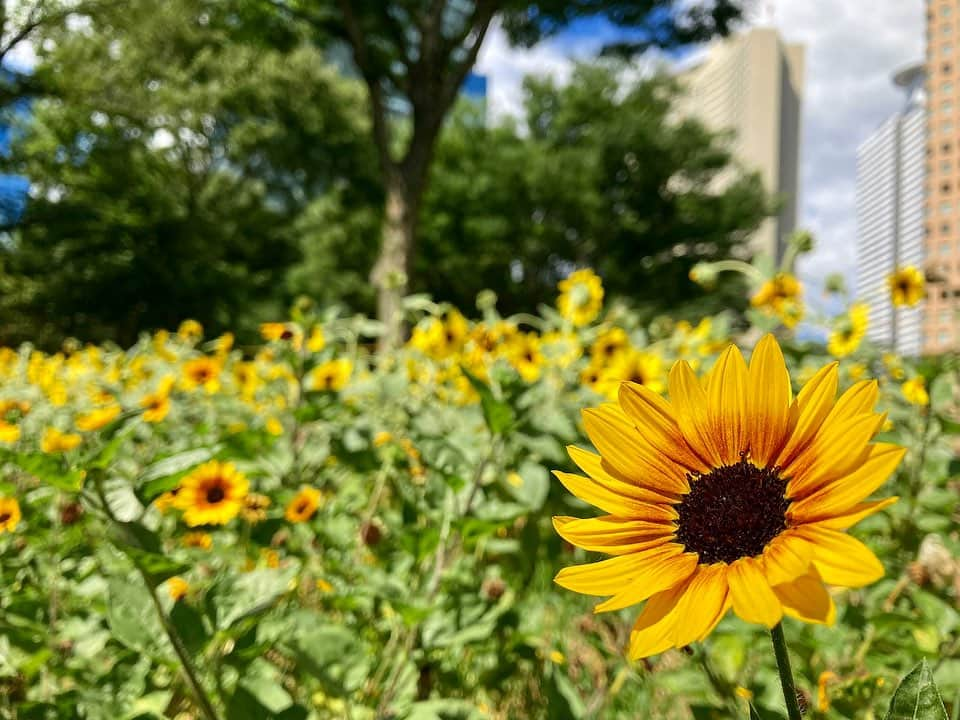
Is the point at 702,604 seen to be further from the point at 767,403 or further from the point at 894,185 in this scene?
the point at 894,185

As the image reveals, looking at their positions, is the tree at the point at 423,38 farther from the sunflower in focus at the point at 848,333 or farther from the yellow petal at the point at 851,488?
the yellow petal at the point at 851,488

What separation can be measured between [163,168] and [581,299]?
560 inches

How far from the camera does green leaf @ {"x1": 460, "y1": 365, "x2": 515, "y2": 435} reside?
886mm

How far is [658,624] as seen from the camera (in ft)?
1.39

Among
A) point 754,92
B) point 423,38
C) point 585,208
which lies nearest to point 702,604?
point 423,38

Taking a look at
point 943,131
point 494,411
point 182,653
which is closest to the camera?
point 182,653

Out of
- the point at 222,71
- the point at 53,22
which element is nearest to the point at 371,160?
the point at 222,71

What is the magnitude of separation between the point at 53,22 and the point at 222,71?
5258 millimetres

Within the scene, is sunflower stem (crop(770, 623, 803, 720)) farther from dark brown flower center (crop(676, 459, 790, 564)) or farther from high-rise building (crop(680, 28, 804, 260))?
high-rise building (crop(680, 28, 804, 260))

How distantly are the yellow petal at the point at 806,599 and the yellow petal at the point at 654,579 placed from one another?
6cm

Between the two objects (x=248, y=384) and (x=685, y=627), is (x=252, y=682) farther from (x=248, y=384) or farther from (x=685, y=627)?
(x=248, y=384)

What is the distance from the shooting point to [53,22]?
9.23 metres

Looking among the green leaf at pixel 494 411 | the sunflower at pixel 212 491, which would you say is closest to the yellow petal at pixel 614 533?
the green leaf at pixel 494 411

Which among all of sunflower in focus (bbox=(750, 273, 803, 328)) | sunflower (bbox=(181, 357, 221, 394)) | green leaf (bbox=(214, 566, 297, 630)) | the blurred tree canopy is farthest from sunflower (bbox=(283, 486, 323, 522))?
the blurred tree canopy
